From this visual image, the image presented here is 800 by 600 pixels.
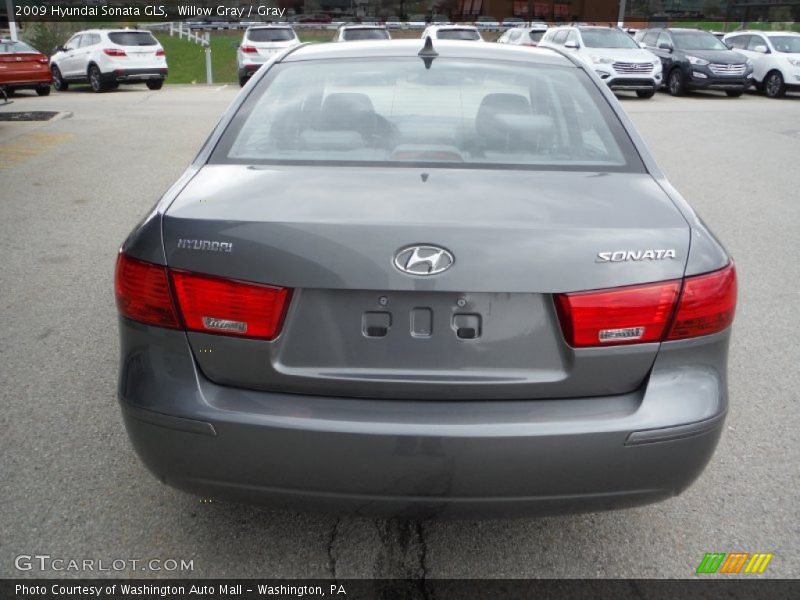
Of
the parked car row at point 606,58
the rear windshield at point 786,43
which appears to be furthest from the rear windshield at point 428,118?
the rear windshield at point 786,43

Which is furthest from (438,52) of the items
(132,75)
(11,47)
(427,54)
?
(132,75)

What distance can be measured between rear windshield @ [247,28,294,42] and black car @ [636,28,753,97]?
428 inches

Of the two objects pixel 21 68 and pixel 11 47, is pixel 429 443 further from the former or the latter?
pixel 11 47

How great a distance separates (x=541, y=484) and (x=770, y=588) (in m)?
0.99

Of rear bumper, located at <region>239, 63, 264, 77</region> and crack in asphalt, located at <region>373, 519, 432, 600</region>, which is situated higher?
crack in asphalt, located at <region>373, 519, 432, 600</region>

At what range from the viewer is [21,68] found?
67.3 ft

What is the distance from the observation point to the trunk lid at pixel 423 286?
2123mm

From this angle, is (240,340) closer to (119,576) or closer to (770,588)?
(119,576)

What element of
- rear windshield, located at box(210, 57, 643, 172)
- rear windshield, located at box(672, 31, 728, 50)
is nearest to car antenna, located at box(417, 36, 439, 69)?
rear windshield, located at box(210, 57, 643, 172)

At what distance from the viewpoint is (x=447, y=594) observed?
2521 mm

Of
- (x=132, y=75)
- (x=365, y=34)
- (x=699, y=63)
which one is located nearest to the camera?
(x=699, y=63)

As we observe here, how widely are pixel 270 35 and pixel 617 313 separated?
24.2 metres

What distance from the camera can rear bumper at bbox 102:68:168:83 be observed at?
2245 centimetres

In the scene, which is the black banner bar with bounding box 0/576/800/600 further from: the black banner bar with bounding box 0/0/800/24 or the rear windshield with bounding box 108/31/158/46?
the black banner bar with bounding box 0/0/800/24
